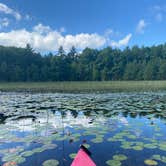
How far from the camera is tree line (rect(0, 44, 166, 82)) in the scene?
6012cm

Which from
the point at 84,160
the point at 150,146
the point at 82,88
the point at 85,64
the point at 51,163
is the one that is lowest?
the point at 51,163

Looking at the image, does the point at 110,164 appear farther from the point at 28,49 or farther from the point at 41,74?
the point at 28,49

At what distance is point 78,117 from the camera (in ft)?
28.6

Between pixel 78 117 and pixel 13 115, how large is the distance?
8.98 ft

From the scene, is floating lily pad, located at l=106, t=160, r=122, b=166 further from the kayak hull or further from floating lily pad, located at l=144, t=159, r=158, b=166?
the kayak hull

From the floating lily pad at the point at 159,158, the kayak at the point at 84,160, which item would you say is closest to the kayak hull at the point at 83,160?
the kayak at the point at 84,160

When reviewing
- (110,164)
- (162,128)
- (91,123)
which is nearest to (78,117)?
(91,123)

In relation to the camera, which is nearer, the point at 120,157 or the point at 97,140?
the point at 120,157

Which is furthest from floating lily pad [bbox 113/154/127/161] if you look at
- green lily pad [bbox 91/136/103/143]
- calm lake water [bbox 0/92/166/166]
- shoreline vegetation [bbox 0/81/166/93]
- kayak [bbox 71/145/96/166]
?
shoreline vegetation [bbox 0/81/166/93]

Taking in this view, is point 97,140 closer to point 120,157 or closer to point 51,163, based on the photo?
point 120,157

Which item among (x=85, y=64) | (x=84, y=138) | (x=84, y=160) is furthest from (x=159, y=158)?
(x=85, y=64)

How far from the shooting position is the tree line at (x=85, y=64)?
197 ft

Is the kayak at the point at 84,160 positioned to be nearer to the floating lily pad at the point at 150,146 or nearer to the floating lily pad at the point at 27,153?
the floating lily pad at the point at 27,153

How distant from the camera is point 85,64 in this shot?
74750mm
